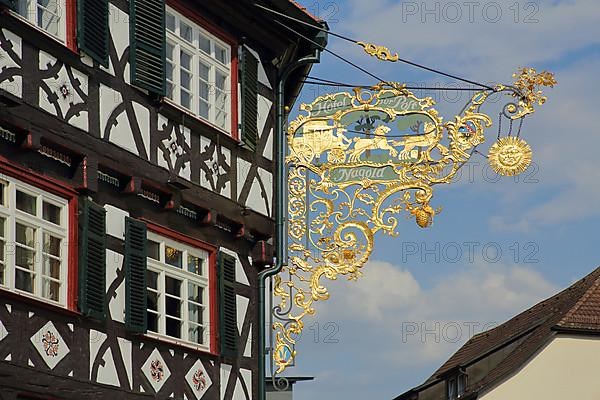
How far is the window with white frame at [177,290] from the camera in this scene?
58.0 feet

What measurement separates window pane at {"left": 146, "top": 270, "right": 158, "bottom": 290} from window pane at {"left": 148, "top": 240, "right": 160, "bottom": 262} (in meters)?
0.18

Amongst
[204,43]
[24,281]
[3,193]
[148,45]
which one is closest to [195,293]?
[148,45]

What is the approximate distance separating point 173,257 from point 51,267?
2.70 metres

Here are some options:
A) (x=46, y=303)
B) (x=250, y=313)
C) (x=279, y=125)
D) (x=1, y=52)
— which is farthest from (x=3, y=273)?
(x=279, y=125)

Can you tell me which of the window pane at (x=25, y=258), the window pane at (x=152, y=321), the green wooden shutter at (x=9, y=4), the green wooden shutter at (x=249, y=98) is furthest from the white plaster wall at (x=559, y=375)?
the green wooden shutter at (x=9, y=4)

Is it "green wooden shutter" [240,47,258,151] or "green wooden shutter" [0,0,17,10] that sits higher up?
"green wooden shutter" [240,47,258,151]

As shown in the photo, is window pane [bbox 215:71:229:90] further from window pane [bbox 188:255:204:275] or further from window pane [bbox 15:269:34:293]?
window pane [bbox 15:269:34:293]

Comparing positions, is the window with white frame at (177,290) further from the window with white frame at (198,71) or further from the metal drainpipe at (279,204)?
the window with white frame at (198,71)

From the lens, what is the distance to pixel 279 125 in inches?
835

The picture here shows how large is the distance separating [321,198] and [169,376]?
4028mm

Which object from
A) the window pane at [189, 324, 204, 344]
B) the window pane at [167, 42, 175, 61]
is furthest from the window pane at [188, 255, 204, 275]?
the window pane at [167, 42, 175, 61]

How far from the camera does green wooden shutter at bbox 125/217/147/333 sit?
1688 centimetres

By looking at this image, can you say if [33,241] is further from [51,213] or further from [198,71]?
[198,71]

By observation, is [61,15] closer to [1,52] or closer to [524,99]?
[1,52]
